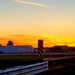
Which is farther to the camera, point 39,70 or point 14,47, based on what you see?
point 14,47

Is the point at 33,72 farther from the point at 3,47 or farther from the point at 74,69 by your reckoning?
the point at 3,47

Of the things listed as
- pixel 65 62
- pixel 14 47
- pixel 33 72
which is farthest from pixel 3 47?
pixel 33 72

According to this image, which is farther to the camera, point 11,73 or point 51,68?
point 51,68

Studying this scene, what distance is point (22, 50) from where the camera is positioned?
542ft

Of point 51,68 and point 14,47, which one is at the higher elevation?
point 14,47

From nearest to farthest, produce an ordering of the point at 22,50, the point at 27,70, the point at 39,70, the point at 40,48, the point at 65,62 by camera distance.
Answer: the point at 27,70
the point at 39,70
the point at 40,48
the point at 65,62
the point at 22,50

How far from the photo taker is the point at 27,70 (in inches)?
768

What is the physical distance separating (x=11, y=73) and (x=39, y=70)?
171 inches

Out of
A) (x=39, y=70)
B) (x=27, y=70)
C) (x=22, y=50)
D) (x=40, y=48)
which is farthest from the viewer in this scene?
(x=22, y=50)

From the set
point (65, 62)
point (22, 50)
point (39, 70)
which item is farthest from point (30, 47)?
point (39, 70)

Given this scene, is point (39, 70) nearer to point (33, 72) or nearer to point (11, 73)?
point (33, 72)

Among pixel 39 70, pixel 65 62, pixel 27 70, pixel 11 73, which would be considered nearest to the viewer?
pixel 11 73

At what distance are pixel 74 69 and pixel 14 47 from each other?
141053mm

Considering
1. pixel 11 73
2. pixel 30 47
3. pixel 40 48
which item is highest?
pixel 30 47
